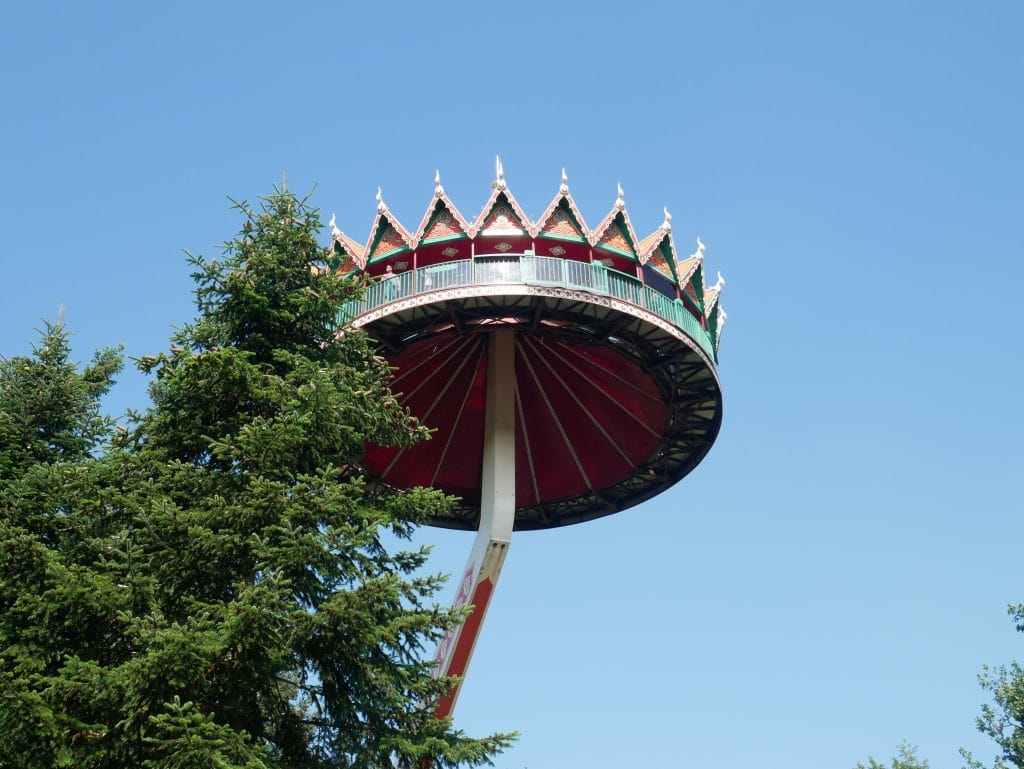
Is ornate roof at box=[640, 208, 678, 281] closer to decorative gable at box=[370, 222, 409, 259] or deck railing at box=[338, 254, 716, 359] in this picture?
deck railing at box=[338, 254, 716, 359]

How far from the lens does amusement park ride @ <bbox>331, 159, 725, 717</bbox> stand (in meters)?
21.6

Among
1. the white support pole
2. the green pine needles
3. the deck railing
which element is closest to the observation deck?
the deck railing

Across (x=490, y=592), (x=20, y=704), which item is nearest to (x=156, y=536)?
(x=20, y=704)

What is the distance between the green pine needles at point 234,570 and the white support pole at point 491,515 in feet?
18.2

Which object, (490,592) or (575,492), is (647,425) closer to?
(575,492)

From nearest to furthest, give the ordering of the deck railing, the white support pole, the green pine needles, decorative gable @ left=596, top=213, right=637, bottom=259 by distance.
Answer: the green pine needles, the deck railing, the white support pole, decorative gable @ left=596, top=213, right=637, bottom=259

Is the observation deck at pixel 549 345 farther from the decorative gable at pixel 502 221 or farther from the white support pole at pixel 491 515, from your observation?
the white support pole at pixel 491 515

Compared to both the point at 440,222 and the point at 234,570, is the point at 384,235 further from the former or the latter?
the point at 234,570

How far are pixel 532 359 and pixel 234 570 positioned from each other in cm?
1263

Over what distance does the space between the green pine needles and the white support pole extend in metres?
5.54

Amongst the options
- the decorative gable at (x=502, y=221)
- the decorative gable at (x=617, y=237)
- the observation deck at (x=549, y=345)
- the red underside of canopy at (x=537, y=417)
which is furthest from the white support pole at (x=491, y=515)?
the decorative gable at (x=617, y=237)

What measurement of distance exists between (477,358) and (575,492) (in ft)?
14.7

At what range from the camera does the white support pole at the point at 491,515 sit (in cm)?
2178

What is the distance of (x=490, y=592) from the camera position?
22.4 metres
